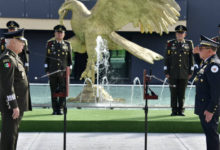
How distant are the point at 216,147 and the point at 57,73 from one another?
11.7 feet

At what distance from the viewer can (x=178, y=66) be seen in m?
6.27

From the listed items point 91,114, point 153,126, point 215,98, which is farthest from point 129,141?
point 215,98

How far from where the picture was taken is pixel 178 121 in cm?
569

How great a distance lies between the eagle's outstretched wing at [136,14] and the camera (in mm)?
7867

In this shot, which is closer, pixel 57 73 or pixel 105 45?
pixel 57 73

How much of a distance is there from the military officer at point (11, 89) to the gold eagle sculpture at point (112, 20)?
4944mm

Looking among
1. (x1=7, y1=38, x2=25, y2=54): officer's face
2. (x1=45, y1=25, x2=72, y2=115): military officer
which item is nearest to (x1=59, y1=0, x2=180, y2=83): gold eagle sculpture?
(x1=45, y1=25, x2=72, y2=115): military officer

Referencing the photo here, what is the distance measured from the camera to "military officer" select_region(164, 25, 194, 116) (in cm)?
629

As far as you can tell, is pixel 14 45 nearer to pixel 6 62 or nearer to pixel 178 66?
pixel 6 62

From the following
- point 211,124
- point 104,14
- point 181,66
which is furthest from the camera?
point 104,14

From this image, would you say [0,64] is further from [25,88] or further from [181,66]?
[181,66]

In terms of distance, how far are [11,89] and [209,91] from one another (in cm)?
203

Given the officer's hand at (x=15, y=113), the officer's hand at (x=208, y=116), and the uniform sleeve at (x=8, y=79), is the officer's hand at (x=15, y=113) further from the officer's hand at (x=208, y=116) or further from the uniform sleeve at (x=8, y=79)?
the officer's hand at (x=208, y=116)

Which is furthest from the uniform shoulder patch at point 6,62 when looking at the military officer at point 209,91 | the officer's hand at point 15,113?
the military officer at point 209,91
